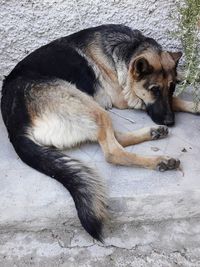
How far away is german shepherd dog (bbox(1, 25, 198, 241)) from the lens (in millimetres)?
2582

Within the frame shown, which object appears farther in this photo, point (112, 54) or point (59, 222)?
point (112, 54)

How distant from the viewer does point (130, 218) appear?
2.65 metres

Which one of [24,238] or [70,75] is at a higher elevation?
[70,75]

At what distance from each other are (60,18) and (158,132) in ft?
5.28

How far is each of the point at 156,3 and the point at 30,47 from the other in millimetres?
1348

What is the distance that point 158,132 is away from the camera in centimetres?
313

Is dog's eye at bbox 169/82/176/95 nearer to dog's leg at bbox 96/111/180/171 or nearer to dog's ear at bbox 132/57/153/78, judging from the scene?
dog's ear at bbox 132/57/153/78

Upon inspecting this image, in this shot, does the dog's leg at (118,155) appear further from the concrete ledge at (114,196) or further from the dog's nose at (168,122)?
the dog's nose at (168,122)

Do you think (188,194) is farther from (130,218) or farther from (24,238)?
(24,238)

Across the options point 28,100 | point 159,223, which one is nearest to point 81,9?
point 28,100

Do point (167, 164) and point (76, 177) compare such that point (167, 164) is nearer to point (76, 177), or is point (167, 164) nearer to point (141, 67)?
point (76, 177)

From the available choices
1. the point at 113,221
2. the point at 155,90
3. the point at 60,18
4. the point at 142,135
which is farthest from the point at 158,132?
the point at 60,18

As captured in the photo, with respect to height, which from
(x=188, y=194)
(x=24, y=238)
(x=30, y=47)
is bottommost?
(x=24, y=238)

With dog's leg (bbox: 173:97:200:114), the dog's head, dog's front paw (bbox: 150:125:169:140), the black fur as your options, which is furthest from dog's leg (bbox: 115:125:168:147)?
the black fur
